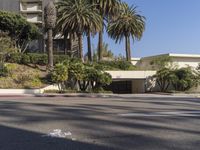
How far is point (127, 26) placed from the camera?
64.4 metres

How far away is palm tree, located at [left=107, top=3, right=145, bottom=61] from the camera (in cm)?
6462

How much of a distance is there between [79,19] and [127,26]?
12.1 metres

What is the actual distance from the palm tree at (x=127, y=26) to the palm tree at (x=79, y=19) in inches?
334

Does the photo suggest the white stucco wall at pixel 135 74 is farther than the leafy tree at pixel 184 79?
Yes

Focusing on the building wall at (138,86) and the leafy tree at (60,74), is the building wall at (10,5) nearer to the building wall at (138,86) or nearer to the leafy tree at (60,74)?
the building wall at (138,86)

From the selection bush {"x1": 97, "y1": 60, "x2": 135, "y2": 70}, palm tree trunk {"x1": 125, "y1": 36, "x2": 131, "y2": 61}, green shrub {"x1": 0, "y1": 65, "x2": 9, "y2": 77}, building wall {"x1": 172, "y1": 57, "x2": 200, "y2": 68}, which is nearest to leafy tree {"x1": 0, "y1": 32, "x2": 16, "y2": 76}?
green shrub {"x1": 0, "y1": 65, "x2": 9, "y2": 77}

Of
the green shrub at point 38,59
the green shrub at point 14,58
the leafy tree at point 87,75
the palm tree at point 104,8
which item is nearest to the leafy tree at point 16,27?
the green shrub at point 38,59

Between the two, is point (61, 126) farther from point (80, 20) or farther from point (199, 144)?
point (80, 20)

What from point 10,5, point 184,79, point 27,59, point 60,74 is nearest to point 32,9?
point 10,5

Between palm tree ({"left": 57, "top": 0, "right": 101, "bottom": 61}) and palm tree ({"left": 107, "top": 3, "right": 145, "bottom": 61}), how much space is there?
27.8 feet

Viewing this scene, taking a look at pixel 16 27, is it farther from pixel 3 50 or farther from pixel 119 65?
pixel 119 65

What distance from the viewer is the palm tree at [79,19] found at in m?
54.7

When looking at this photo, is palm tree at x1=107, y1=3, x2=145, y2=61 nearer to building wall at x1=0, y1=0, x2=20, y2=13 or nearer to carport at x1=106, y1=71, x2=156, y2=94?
carport at x1=106, y1=71, x2=156, y2=94

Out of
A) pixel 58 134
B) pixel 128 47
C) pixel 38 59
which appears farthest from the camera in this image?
pixel 128 47
